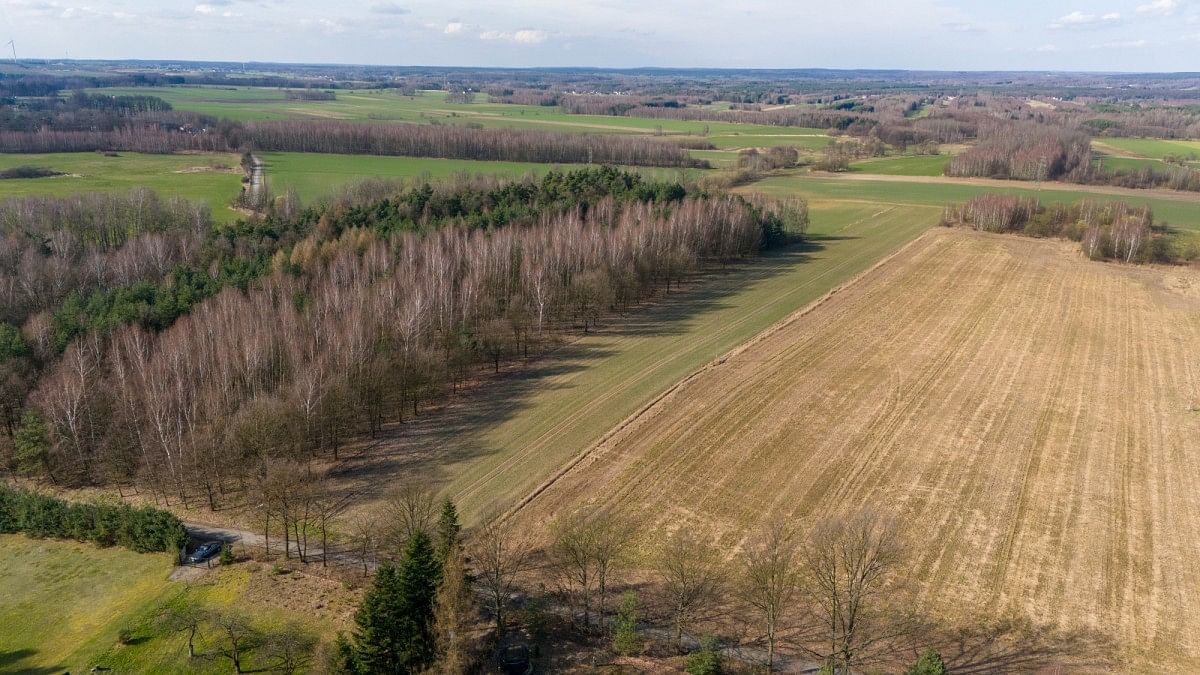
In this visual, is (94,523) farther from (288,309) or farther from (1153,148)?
(1153,148)

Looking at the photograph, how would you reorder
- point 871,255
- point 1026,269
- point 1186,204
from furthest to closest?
1. point 1186,204
2. point 871,255
3. point 1026,269

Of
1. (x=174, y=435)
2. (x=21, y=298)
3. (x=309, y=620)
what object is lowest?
(x=309, y=620)

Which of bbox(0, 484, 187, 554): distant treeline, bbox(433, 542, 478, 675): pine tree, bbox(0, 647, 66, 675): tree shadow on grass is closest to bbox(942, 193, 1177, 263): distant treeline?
bbox(433, 542, 478, 675): pine tree

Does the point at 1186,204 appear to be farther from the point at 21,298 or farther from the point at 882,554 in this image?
the point at 21,298

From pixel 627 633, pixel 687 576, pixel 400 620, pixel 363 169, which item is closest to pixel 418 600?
pixel 400 620

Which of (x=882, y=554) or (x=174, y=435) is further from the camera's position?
(x=174, y=435)

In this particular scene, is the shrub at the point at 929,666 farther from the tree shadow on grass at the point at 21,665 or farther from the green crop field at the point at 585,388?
the tree shadow on grass at the point at 21,665

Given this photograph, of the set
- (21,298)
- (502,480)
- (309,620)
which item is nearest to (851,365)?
(502,480)
